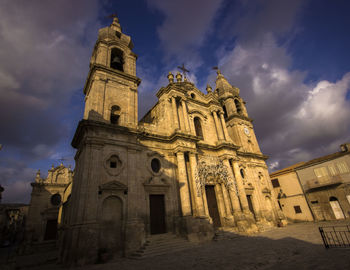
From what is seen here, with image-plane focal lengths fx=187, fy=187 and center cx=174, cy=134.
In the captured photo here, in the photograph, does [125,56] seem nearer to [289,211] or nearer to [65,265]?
[65,265]

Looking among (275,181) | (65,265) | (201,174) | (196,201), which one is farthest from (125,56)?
(275,181)

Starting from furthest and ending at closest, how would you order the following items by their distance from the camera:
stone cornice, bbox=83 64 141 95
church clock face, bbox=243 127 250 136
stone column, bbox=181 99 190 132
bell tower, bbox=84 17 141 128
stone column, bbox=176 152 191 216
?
church clock face, bbox=243 127 250 136, stone column, bbox=181 99 190 132, stone cornice, bbox=83 64 141 95, bell tower, bbox=84 17 141 128, stone column, bbox=176 152 191 216

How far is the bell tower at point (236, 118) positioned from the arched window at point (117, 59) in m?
Result: 15.6

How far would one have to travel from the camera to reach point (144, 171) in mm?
14609

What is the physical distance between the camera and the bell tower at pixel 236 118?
25.0 metres

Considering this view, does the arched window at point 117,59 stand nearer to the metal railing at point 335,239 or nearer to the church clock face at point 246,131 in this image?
the church clock face at point 246,131

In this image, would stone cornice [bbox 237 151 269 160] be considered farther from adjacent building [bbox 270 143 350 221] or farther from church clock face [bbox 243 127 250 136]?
adjacent building [bbox 270 143 350 221]

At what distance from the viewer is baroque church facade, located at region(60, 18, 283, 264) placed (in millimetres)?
11312

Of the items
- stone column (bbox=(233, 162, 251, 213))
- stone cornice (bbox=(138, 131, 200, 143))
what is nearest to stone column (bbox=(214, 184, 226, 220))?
stone column (bbox=(233, 162, 251, 213))

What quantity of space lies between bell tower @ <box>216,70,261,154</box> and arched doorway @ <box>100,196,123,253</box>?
Result: 1712cm

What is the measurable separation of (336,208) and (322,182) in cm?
315

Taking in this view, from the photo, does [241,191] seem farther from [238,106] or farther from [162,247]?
[238,106]

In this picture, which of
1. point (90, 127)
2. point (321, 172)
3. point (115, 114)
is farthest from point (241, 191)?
point (90, 127)

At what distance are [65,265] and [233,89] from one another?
28072 mm
